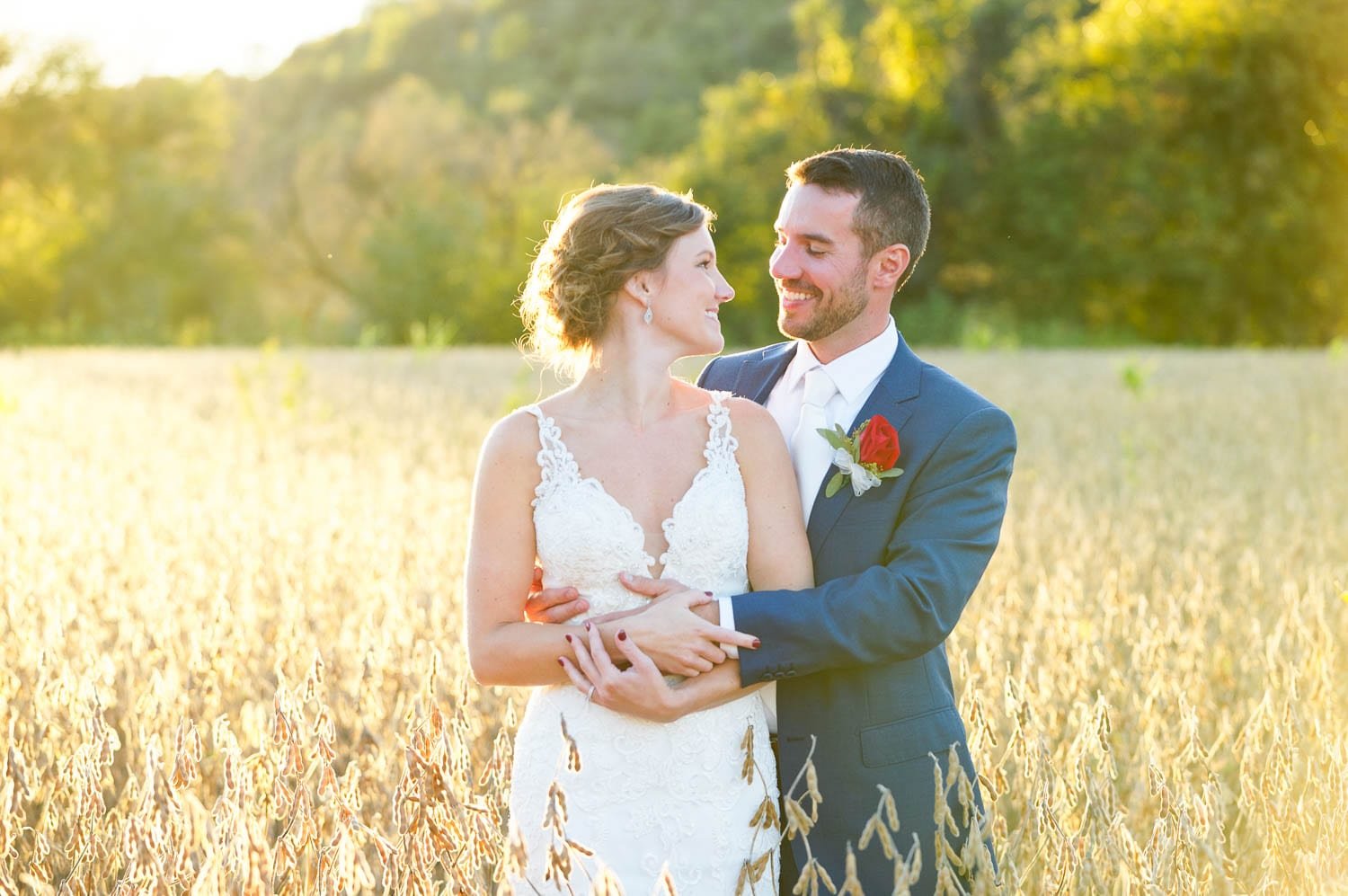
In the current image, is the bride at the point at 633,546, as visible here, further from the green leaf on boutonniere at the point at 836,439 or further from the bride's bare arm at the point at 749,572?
the green leaf on boutonniere at the point at 836,439

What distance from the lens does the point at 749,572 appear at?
10.3ft

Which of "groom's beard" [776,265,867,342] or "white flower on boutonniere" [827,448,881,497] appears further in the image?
"groom's beard" [776,265,867,342]

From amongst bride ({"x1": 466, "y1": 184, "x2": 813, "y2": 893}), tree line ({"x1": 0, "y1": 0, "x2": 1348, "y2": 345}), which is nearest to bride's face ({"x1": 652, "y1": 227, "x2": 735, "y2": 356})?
bride ({"x1": 466, "y1": 184, "x2": 813, "y2": 893})

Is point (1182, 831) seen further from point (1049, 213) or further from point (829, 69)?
point (829, 69)

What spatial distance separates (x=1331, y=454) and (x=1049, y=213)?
31.3m

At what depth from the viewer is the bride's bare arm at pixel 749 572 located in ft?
9.35

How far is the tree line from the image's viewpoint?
41469mm

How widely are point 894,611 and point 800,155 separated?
125ft

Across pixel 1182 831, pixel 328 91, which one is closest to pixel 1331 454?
pixel 1182 831

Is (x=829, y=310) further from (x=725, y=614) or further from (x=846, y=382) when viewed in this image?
(x=725, y=614)

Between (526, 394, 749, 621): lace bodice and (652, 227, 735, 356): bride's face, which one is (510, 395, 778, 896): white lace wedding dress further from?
(652, 227, 735, 356): bride's face

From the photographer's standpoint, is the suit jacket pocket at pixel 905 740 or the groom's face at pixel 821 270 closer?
the suit jacket pocket at pixel 905 740

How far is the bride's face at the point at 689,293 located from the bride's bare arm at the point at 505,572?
393mm

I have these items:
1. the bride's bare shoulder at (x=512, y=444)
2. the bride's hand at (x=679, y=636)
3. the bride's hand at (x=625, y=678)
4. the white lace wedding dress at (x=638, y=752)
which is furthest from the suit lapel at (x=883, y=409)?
the bride's bare shoulder at (x=512, y=444)
